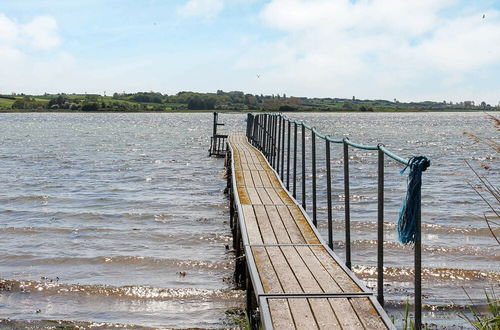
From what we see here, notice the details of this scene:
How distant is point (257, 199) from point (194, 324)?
3428mm

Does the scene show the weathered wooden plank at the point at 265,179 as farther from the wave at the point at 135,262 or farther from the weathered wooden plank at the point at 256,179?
the wave at the point at 135,262

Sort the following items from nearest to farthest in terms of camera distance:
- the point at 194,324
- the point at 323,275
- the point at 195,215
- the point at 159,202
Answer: the point at 323,275 < the point at 194,324 < the point at 195,215 < the point at 159,202

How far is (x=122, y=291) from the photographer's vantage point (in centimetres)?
987

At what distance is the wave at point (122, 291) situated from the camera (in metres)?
9.59

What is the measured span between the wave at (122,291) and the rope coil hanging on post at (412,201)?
184 inches

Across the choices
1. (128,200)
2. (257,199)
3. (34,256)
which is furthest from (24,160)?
(257,199)

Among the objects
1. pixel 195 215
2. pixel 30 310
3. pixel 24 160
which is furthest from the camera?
pixel 24 160

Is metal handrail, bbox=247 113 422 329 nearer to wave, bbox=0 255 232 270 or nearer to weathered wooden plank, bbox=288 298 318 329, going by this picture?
weathered wooden plank, bbox=288 298 318 329

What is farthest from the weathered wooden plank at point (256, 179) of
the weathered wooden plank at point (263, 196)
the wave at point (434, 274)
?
the wave at point (434, 274)

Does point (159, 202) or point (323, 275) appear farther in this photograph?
point (159, 202)

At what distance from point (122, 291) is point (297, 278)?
4068 millimetres

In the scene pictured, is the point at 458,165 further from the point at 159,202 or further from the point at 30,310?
the point at 30,310

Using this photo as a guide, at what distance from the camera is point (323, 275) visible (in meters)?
6.82

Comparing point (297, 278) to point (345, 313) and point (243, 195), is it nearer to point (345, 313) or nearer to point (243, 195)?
point (345, 313)
